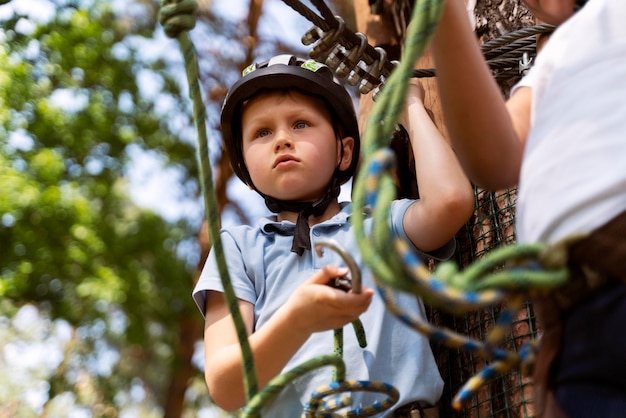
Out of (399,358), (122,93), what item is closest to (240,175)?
(399,358)

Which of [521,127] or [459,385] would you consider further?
[459,385]

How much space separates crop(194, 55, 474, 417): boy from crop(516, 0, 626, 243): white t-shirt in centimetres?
45

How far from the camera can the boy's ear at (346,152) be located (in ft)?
6.49

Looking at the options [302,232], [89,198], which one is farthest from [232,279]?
[89,198]

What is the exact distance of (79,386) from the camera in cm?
871

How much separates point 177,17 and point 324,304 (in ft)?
1.57

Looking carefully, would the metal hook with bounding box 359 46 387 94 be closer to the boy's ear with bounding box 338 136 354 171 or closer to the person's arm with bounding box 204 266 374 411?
the boy's ear with bounding box 338 136 354 171

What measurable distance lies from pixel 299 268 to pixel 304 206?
19 centimetres

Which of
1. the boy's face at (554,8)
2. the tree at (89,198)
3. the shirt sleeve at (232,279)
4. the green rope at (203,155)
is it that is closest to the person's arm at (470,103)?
the boy's face at (554,8)

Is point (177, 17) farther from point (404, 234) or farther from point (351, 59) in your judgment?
point (351, 59)

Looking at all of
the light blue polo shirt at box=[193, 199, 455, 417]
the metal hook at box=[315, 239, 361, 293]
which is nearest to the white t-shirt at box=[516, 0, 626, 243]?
the metal hook at box=[315, 239, 361, 293]

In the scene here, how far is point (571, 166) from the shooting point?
96 cm

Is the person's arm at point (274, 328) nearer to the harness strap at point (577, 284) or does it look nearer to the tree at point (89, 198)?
the harness strap at point (577, 284)

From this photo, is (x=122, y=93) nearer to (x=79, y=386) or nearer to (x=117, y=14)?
(x=117, y=14)
